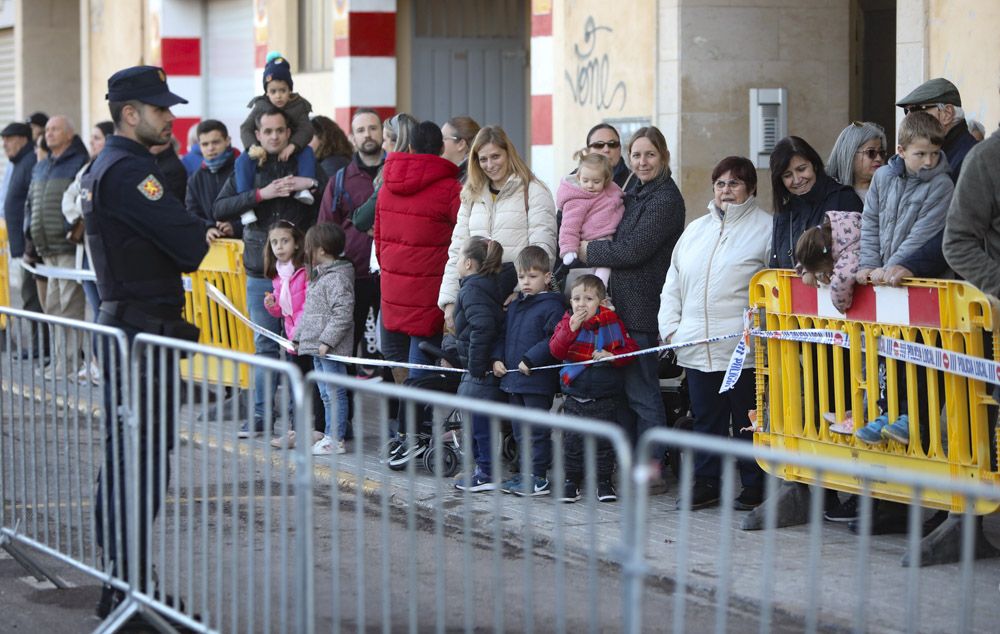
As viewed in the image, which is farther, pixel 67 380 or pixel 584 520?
pixel 584 520

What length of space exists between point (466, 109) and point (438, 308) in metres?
6.06

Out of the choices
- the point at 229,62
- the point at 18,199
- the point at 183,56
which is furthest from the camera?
the point at 183,56

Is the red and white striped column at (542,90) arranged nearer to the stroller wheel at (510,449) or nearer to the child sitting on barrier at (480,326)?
the stroller wheel at (510,449)

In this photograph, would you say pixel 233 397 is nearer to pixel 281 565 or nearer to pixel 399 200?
pixel 281 565

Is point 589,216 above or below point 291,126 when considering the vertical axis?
below

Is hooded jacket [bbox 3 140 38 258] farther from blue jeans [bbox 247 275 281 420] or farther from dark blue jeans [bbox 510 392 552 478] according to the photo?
dark blue jeans [bbox 510 392 552 478]

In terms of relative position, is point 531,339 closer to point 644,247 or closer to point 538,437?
point 538,437

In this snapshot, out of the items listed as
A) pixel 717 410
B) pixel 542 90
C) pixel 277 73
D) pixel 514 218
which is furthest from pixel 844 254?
pixel 542 90

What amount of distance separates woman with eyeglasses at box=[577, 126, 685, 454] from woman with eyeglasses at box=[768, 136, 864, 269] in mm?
820

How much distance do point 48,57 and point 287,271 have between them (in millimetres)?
13243

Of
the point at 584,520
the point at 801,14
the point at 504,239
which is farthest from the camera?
the point at 801,14

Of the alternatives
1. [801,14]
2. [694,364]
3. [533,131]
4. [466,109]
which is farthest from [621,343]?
[466,109]

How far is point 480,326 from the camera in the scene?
27.2 feet

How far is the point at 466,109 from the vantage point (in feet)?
49.3
